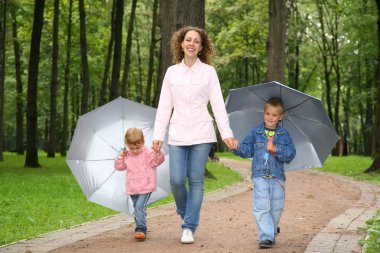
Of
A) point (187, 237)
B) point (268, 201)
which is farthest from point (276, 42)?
point (187, 237)

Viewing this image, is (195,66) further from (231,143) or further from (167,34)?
(167,34)

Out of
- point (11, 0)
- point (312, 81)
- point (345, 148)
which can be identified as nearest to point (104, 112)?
point (11, 0)

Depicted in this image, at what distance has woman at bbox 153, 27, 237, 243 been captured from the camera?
20.9 ft

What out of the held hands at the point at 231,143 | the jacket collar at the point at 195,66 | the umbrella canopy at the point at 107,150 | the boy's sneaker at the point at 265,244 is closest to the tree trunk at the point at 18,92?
the umbrella canopy at the point at 107,150

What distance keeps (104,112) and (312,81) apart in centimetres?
4267

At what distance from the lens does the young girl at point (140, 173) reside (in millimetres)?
6676

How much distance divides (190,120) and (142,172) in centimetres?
82

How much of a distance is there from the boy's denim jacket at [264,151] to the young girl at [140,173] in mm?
938

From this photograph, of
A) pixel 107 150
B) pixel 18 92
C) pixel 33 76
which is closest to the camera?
pixel 107 150

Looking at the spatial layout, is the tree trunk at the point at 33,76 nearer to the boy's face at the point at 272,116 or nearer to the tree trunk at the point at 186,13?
the tree trunk at the point at 186,13

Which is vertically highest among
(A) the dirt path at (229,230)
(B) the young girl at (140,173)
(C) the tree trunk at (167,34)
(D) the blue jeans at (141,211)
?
(C) the tree trunk at (167,34)

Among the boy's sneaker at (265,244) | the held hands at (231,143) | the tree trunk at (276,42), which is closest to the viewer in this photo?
the boy's sneaker at (265,244)

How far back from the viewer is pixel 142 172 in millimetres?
6676

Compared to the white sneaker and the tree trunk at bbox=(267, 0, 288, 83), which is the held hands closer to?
the white sneaker
